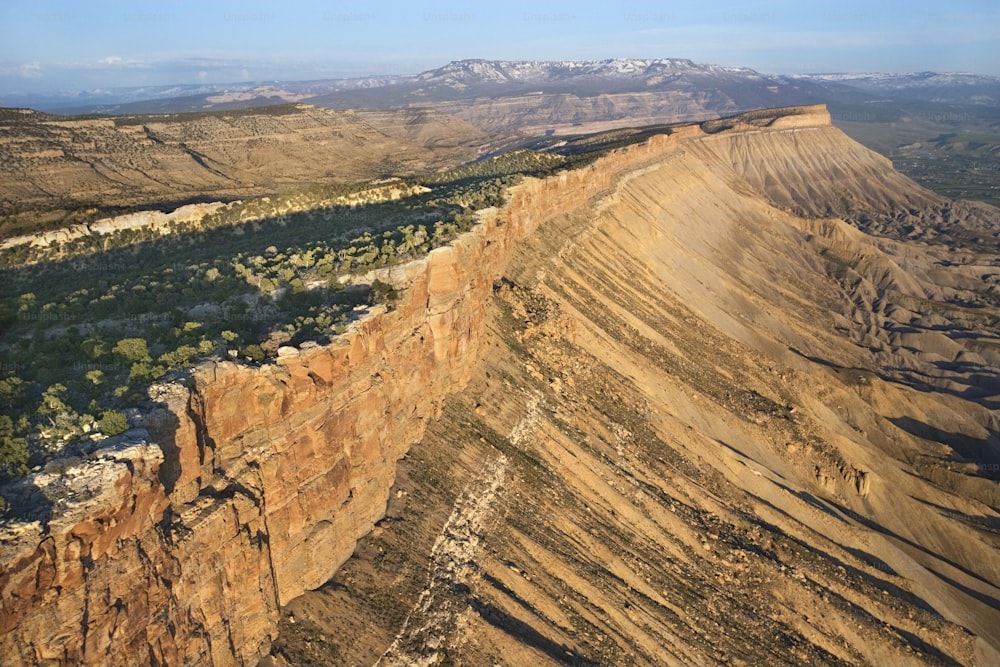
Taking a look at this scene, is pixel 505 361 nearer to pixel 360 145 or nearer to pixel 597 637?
pixel 597 637

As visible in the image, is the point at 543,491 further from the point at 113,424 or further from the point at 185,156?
the point at 185,156

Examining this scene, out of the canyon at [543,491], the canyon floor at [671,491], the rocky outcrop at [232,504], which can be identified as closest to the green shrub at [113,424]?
the canyon at [543,491]

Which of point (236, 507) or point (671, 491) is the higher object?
point (236, 507)

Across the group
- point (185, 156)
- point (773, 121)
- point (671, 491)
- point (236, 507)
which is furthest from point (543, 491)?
point (773, 121)

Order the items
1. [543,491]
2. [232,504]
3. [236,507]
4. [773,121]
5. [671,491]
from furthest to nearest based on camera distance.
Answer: [773,121]
[671,491]
[543,491]
[236,507]
[232,504]

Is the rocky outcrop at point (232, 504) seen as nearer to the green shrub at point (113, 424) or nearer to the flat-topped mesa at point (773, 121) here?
the green shrub at point (113, 424)

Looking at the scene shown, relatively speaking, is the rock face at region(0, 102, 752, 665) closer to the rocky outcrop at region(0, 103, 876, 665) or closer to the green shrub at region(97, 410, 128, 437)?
the rocky outcrop at region(0, 103, 876, 665)

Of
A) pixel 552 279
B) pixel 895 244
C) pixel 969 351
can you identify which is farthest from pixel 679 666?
pixel 895 244
